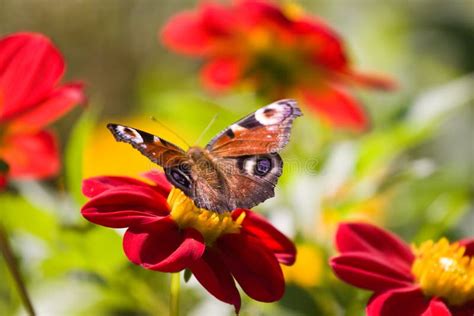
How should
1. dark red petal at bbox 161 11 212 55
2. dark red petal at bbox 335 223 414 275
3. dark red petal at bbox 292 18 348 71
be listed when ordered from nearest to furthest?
dark red petal at bbox 335 223 414 275
dark red petal at bbox 292 18 348 71
dark red petal at bbox 161 11 212 55

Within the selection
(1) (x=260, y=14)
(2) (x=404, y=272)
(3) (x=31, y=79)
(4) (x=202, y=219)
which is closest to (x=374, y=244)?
(2) (x=404, y=272)

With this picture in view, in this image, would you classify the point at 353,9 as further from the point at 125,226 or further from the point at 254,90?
the point at 125,226

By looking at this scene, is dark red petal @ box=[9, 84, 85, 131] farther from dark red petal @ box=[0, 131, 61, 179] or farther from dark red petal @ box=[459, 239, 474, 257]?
dark red petal @ box=[459, 239, 474, 257]

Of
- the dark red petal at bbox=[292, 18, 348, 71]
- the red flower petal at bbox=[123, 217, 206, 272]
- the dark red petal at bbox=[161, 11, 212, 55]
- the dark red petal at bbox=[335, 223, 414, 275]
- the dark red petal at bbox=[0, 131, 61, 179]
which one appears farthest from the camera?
the dark red petal at bbox=[161, 11, 212, 55]

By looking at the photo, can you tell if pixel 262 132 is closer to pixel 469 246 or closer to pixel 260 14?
pixel 469 246

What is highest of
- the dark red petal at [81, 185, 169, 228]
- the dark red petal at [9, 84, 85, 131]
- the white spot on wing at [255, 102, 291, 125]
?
the white spot on wing at [255, 102, 291, 125]

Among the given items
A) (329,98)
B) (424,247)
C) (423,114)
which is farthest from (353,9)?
(424,247)

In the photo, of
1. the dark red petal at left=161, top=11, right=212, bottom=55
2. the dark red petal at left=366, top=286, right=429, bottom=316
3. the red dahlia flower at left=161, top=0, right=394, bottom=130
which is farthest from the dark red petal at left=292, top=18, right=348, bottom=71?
the dark red petal at left=366, top=286, right=429, bottom=316
